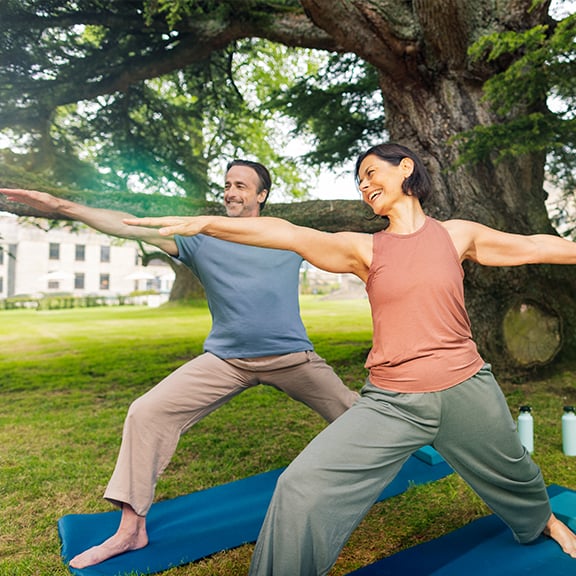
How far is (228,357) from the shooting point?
123 inches

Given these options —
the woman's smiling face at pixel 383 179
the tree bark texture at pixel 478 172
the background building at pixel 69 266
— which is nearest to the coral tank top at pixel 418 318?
the woman's smiling face at pixel 383 179

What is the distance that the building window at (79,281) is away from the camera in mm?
43781

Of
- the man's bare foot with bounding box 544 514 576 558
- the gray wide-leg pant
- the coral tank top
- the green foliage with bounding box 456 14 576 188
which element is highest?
the green foliage with bounding box 456 14 576 188

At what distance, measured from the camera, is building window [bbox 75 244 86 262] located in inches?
1709

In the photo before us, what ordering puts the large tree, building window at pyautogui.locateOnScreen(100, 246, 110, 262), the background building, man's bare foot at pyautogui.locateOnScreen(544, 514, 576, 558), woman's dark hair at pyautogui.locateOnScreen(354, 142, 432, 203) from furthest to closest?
building window at pyautogui.locateOnScreen(100, 246, 110, 262) → the background building → the large tree → man's bare foot at pyautogui.locateOnScreen(544, 514, 576, 558) → woman's dark hair at pyautogui.locateOnScreen(354, 142, 432, 203)

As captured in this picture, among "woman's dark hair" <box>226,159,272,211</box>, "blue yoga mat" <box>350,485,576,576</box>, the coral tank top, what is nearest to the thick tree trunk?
"woman's dark hair" <box>226,159,272,211</box>

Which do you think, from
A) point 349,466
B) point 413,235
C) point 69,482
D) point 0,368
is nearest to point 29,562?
point 69,482

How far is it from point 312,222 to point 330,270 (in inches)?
190

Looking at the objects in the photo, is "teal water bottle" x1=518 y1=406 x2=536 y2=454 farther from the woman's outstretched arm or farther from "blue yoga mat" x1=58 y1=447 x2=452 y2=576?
the woman's outstretched arm

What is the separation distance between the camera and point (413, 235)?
7.20ft

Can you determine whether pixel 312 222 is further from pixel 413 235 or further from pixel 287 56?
pixel 287 56

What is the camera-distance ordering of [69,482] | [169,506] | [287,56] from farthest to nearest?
[287,56], [69,482], [169,506]

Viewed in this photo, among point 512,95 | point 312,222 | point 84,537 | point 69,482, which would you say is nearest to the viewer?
point 84,537

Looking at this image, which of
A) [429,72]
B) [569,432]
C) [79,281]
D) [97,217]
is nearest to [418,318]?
[97,217]
